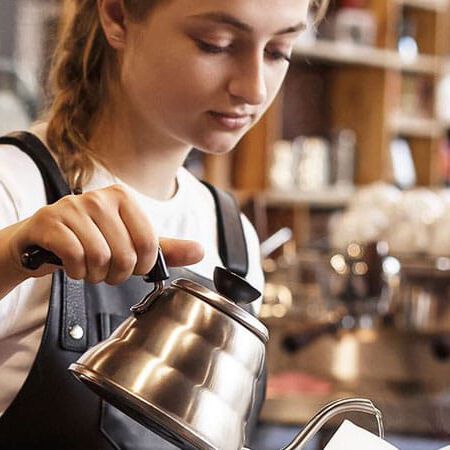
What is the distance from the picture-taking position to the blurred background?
6.60 ft

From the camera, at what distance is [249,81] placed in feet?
3.22

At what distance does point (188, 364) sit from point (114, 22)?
475 millimetres

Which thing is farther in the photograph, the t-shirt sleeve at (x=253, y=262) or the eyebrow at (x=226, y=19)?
the t-shirt sleeve at (x=253, y=262)

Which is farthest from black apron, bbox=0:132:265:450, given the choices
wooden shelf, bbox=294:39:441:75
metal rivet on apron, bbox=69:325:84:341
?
wooden shelf, bbox=294:39:441:75

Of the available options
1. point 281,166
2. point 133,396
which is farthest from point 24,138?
point 281,166

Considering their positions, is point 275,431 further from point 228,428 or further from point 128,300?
point 228,428

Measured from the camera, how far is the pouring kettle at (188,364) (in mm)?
747

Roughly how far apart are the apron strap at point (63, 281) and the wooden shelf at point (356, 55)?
3121mm

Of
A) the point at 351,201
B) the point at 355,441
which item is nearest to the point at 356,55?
the point at 351,201

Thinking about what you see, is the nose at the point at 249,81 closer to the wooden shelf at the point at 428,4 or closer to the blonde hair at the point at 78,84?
the blonde hair at the point at 78,84

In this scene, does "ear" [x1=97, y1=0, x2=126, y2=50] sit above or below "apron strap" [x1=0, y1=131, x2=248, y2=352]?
above

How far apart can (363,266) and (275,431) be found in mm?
467

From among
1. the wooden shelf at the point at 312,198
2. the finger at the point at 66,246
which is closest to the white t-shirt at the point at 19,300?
the finger at the point at 66,246

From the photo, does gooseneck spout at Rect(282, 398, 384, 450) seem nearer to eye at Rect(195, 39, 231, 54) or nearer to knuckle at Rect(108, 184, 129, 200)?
knuckle at Rect(108, 184, 129, 200)
